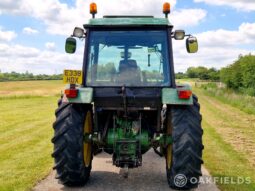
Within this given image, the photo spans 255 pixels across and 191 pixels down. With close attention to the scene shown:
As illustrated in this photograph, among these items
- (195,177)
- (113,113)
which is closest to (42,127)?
(113,113)

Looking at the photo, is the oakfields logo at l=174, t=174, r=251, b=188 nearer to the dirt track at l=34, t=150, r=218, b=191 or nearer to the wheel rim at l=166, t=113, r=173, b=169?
the dirt track at l=34, t=150, r=218, b=191

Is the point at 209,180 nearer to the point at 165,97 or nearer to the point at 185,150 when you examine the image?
the point at 185,150

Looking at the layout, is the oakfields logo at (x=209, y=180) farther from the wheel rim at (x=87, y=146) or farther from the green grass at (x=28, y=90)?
the green grass at (x=28, y=90)

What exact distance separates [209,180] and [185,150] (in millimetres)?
1171

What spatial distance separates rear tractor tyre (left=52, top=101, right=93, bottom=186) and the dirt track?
222 mm

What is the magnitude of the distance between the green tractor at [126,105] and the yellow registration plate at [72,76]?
0.01m

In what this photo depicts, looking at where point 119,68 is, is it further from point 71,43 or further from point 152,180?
point 152,180

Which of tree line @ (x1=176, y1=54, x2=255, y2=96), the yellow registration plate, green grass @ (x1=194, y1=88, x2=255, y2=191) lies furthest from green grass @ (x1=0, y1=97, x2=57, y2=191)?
Result: tree line @ (x1=176, y1=54, x2=255, y2=96)

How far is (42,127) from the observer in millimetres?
16312

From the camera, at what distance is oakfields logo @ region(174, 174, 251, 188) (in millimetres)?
6621

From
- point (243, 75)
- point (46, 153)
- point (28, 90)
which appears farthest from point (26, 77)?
point (46, 153)

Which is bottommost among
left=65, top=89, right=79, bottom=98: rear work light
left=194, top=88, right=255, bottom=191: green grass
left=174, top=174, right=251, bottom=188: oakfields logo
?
left=194, top=88, right=255, bottom=191: green grass

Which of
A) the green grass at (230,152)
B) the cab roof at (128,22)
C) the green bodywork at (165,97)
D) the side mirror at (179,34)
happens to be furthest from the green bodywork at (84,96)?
the green grass at (230,152)

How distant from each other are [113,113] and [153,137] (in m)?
0.76
